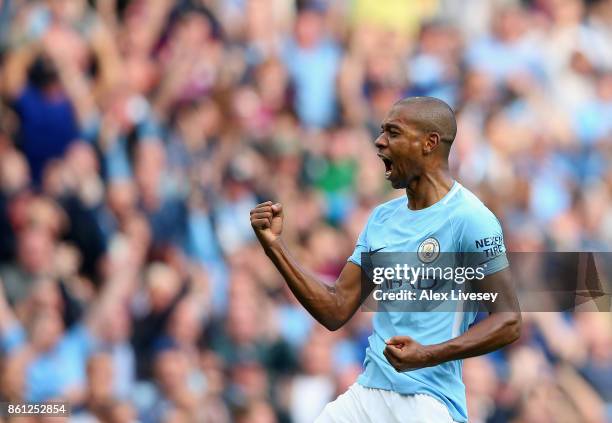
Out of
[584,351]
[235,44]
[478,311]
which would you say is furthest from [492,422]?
[478,311]

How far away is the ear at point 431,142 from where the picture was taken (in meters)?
5.03

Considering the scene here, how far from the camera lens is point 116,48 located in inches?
396

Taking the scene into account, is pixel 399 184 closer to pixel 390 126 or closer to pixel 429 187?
pixel 429 187

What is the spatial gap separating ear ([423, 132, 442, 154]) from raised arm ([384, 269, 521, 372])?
594 mm

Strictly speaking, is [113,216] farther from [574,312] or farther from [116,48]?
[574,312]

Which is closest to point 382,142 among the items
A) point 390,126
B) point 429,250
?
point 390,126

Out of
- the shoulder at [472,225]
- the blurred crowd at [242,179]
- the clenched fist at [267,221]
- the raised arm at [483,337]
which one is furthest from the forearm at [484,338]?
the blurred crowd at [242,179]

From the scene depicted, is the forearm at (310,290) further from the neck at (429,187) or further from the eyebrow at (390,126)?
the eyebrow at (390,126)

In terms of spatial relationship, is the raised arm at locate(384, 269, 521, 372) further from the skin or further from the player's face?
the player's face

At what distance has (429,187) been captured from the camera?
5074 mm

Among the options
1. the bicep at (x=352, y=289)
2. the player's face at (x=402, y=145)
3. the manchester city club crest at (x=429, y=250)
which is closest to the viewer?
the manchester city club crest at (x=429, y=250)

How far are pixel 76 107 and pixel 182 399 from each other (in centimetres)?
244

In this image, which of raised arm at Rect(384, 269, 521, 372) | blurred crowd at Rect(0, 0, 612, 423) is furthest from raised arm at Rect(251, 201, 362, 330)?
blurred crowd at Rect(0, 0, 612, 423)

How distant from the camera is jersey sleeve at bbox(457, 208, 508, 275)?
473 centimetres
